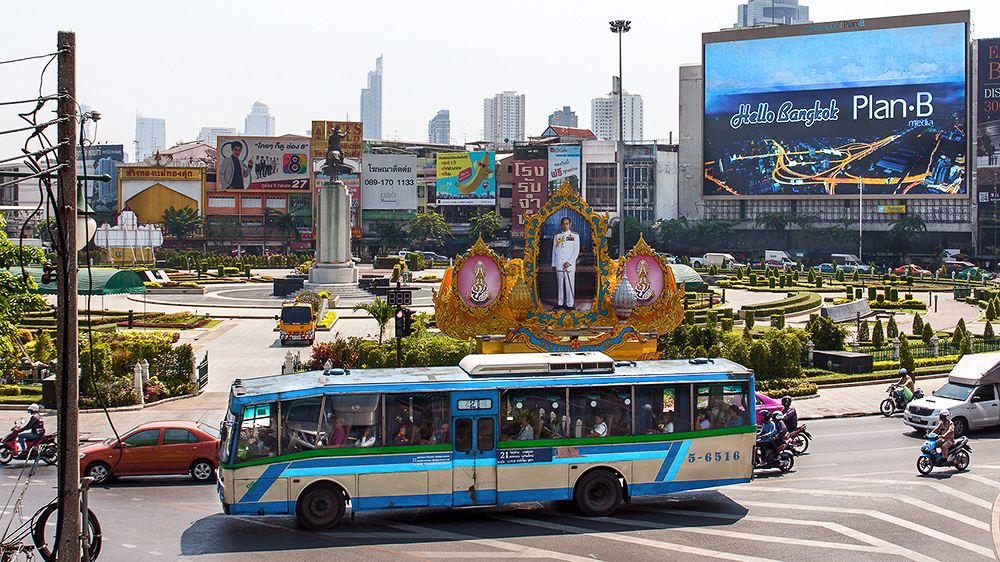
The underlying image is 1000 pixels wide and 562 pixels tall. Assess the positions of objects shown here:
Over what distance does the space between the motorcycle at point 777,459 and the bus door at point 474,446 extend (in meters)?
6.68

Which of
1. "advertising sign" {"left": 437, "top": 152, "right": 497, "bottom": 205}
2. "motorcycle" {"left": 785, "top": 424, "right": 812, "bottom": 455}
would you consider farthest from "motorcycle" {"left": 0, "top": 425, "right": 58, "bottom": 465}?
"advertising sign" {"left": 437, "top": 152, "right": 497, "bottom": 205}

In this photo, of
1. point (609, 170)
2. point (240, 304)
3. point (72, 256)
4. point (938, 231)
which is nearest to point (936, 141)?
point (938, 231)

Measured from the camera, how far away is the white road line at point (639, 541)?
47.9ft

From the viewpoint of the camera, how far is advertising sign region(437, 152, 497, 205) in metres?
117

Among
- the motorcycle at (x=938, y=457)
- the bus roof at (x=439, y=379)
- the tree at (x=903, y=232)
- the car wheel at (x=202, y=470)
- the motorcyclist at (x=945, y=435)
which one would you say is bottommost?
the car wheel at (x=202, y=470)

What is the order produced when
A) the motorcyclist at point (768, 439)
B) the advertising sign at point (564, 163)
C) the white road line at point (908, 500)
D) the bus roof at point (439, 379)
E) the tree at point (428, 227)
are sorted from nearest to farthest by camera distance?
1. the bus roof at point (439, 379)
2. the white road line at point (908, 500)
3. the motorcyclist at point (768, 439)
4. the tree at point (428, 227)
5. the advertising sign at point (564, 163)

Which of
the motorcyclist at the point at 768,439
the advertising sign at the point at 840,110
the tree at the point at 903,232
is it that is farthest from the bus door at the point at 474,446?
the advertising sign at the point at 840,110

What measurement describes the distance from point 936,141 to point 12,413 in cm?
9679

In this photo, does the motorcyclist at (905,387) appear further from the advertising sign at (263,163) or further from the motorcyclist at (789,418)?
the advertising sign at (263,163)

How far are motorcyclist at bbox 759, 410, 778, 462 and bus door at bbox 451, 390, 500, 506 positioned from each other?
6.82 meters

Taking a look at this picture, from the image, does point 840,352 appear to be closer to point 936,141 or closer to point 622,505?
point 622,505

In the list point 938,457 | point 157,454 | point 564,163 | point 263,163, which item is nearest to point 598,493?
point 938,457

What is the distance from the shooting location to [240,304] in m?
59.0

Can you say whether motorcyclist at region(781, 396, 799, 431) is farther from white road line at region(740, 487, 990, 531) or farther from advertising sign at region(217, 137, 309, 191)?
advertising sign at region(217, 137, 309, 191)
